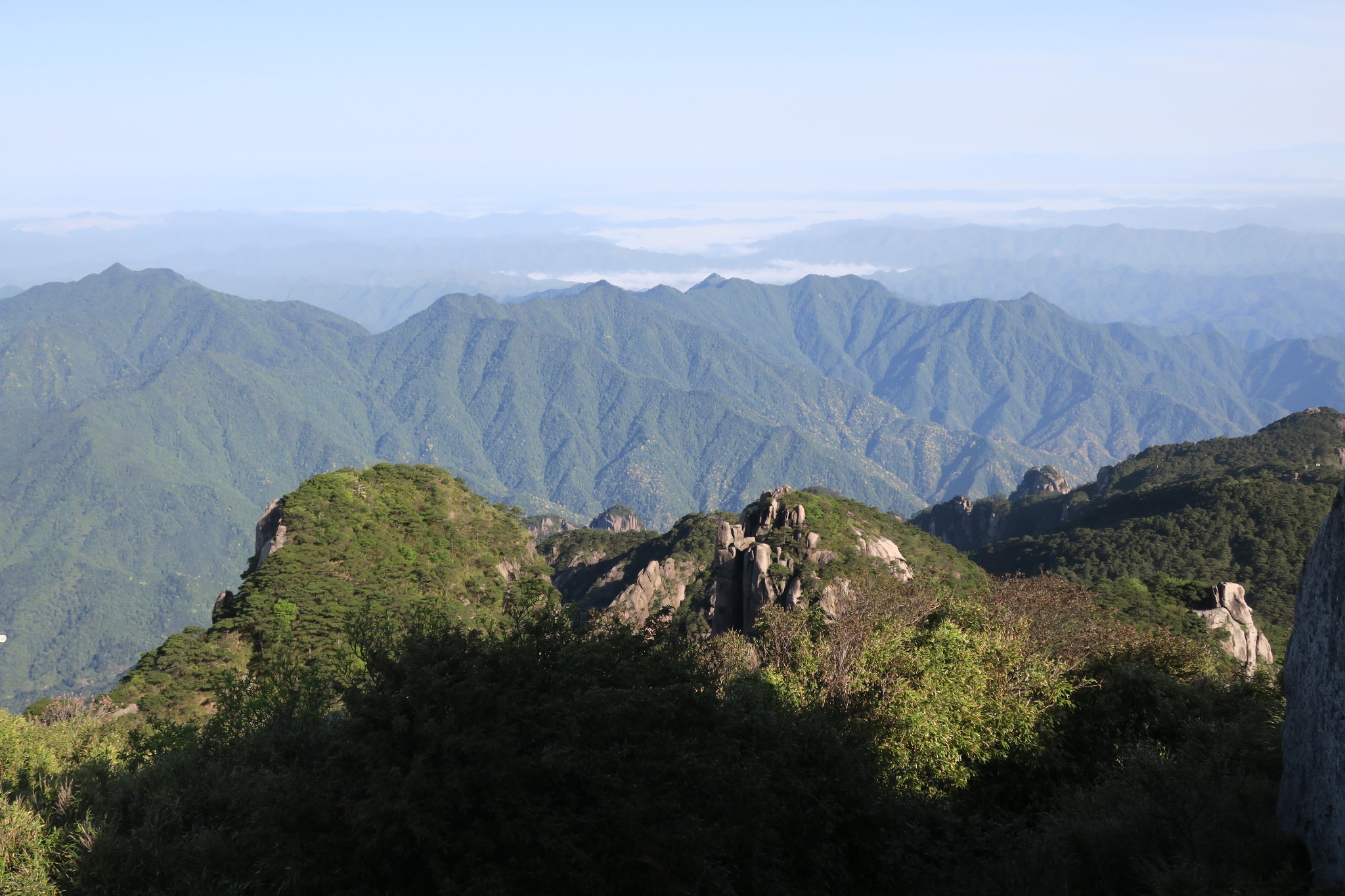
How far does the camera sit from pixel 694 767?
77.3 feet

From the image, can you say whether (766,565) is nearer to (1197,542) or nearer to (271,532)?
(271,532)

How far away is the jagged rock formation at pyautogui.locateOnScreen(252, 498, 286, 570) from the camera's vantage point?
223 ft

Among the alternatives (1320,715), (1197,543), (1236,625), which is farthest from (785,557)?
(1197,543)

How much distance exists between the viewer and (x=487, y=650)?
27828 millimetres

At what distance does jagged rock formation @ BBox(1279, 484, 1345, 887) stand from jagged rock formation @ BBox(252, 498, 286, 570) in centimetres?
6202

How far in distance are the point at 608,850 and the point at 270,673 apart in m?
33.3

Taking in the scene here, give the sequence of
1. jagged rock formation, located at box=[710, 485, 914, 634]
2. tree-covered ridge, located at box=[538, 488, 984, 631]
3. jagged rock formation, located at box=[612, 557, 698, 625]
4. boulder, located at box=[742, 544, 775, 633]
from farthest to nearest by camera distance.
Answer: jagged rock formation, located at box=[612, 557, 698, 625], tree-covered ridge, located at box=[538, 488, 984, 631], jagged rock formation, located at box=[710, 485, 914, 634], boulder, located at box=[742, 544, 775, 633]

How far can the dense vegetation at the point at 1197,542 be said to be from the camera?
92562 millimetres

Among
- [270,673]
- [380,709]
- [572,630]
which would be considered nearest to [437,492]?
[270,673]

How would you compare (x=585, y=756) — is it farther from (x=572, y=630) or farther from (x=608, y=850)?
(x=572, y=630)

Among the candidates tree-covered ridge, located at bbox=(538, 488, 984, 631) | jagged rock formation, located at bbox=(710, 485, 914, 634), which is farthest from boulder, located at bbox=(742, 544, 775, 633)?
tree-covered ridge, located at bbox=(538, 488, 984, 631)

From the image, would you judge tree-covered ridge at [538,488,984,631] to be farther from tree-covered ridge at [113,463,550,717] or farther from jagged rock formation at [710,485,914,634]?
tree-covered ridge at [113,463,550,717]

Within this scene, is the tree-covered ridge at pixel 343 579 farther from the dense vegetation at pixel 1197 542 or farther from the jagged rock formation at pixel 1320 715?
the dense vegetation at pixel 1197 542

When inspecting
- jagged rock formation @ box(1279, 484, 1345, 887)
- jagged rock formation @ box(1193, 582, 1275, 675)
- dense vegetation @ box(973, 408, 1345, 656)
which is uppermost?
jagged rock formation @ box(1279, 484, 1345, 887)
